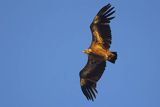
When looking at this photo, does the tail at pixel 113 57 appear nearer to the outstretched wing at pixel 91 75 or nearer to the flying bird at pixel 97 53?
the flying bird at pixel 97 53

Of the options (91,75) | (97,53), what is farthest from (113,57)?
(91,75)

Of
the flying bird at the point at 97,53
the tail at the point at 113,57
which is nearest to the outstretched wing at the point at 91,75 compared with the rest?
the flying bird at the point at 97,53

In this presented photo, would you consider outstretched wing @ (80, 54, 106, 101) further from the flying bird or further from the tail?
the tail

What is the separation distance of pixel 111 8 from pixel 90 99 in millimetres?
5481

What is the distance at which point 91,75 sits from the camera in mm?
25047

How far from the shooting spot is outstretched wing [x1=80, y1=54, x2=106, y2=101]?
24656 mm

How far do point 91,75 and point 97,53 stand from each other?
149 cm

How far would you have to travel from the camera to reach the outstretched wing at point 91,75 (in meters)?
24.7

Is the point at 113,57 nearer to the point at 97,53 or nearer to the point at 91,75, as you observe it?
the point at 97,53

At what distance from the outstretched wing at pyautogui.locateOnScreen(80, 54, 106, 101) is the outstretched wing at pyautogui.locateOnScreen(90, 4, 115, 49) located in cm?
107

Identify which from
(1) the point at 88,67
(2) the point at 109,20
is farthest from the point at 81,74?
(2) the point at 109,20

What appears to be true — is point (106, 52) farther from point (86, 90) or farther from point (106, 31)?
point (86, 90)

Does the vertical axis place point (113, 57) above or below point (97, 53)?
below

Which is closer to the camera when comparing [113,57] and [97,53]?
[113,57]
